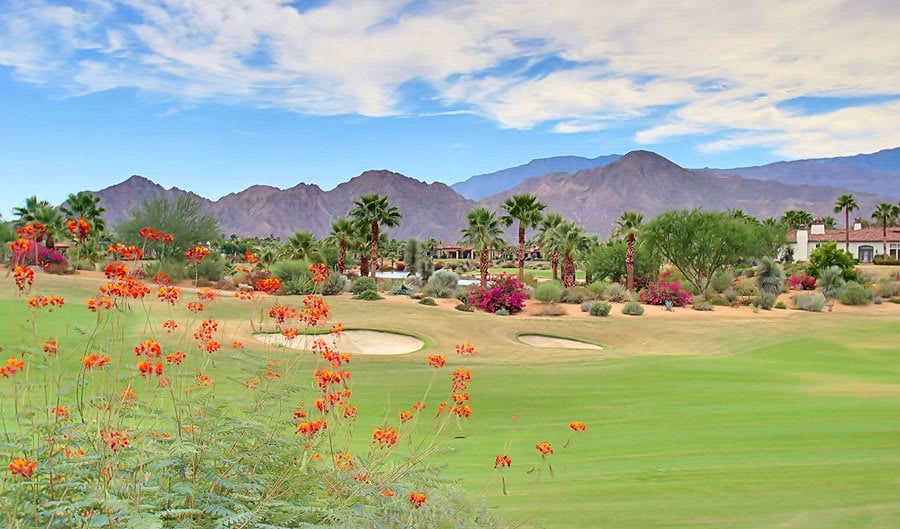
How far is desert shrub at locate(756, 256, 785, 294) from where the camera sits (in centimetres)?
4909

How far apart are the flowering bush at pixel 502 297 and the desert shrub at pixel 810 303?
1750cm

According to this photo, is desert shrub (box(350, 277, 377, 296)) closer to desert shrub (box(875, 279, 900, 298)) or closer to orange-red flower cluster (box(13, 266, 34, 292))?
desert shrub (box(875, 279, 900, 298))

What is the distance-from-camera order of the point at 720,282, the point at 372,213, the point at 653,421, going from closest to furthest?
the point at 653,421 < the point at 720,282 < the point at 372,213

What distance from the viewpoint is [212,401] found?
19.7ft

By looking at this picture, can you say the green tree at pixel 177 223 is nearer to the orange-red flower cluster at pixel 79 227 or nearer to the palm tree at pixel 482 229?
the palm tree at pixel 482 229

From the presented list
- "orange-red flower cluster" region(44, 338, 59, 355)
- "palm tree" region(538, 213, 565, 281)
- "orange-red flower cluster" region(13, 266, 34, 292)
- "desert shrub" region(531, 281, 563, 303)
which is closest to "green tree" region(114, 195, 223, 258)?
"desert shrub" region(531, 281, 563, 303)

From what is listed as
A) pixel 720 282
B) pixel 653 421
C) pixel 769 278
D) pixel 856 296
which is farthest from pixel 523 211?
pixel 653 421

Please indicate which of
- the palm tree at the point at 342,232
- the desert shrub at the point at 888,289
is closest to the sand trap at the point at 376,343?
the palm tree at the point at 342,232

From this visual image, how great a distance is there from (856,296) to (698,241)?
10.4 m

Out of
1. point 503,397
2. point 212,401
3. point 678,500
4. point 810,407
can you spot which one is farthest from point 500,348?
point 212,401

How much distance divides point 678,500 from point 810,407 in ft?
25.0

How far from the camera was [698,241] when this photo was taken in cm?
4991

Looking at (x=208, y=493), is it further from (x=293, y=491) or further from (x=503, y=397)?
(x=503, y=397)

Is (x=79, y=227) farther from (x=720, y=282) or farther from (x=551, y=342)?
(x=720, y=282)
